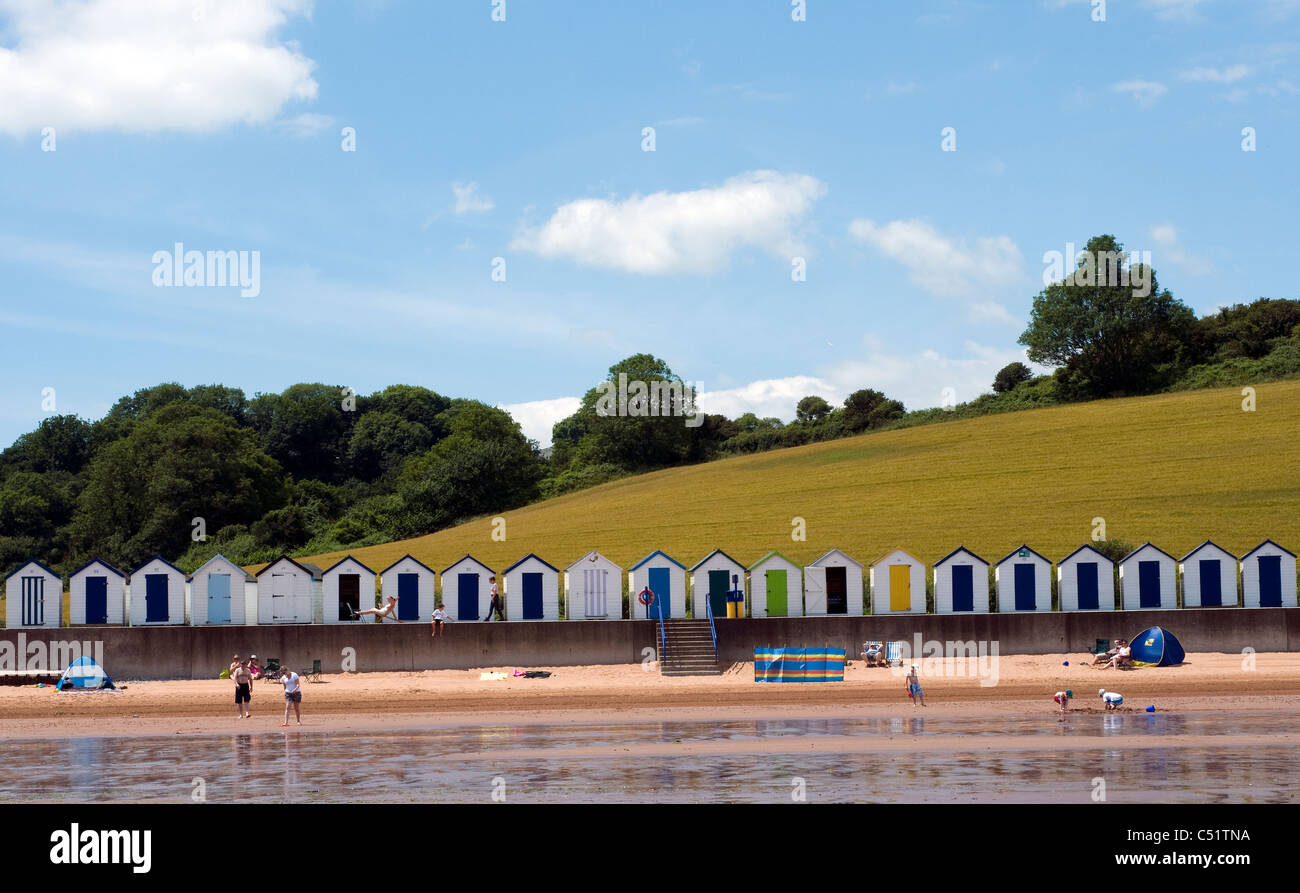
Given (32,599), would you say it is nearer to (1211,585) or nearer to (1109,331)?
(1211,585)

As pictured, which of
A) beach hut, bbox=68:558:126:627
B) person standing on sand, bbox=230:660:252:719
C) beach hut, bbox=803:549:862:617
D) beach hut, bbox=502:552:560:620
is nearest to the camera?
person standing on sand, bbox=230:660:252:719

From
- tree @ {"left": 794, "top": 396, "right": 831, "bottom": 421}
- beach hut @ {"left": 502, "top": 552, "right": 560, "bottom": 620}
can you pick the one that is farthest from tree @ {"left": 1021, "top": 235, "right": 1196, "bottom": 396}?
beach hut @ {"left": 502, "top": 552, "right": 560, "bottom": 620}

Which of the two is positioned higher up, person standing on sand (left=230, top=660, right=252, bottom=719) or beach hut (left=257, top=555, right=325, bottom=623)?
beach hut (left=257, top=555, right=325, bottom=623)

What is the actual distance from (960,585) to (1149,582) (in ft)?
23.7

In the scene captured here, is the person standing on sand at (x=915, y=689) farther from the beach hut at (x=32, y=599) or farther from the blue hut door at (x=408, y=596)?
Answer: the beach hut at (x=32, y=599)

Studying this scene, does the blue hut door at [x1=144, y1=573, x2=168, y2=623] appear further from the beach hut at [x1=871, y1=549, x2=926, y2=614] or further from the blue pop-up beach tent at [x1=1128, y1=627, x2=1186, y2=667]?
the blue pop-up beach tent at [x1=1128, y1=627, x2=1186, y2=667]

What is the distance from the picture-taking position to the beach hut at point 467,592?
4362 cm

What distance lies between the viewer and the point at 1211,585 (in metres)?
44.9

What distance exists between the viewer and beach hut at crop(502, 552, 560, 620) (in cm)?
4384

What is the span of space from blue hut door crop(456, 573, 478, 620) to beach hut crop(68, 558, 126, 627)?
1194cm

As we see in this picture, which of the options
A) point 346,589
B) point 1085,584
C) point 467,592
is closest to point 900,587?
point 1085,584

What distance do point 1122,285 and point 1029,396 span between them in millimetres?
13858
